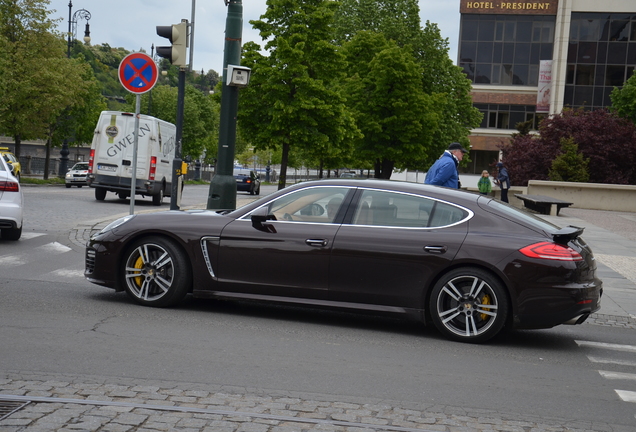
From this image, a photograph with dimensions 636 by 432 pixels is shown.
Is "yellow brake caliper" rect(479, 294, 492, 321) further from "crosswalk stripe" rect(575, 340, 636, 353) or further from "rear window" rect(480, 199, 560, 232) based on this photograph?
"crosswalk stripe" rect(575, 340, 636, 353)

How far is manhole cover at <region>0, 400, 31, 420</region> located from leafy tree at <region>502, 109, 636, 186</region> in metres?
34.1

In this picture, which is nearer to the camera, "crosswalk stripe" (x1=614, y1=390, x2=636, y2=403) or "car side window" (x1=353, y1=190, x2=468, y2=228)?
"crosswalk stripe" (x1=614, y1=390, x2=636, y2=403)

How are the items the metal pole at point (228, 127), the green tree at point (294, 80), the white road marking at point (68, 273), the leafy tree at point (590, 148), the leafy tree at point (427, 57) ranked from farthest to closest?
the leafy tree at point (427, 57) → the leafy tree at point (590, 148) → the green tree at point (294, 80) → the metal pole at point (228, 127) → the white road marking at point (68, 273)

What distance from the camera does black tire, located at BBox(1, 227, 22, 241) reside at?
41.7 feet

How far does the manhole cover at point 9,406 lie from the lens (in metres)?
4.31

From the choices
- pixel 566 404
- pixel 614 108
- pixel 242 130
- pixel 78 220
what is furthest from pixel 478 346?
pixel 614 108

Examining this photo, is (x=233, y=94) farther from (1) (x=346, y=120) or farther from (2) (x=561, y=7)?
(2) (x=561, y=7)

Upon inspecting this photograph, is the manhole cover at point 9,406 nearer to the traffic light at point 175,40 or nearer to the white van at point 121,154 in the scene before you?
the traffic light at point 175,40

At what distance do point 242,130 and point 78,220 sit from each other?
16.0 m

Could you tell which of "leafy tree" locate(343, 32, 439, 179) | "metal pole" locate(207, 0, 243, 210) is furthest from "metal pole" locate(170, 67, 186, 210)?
"leafy tree" locate(343, 32, 439, 179)

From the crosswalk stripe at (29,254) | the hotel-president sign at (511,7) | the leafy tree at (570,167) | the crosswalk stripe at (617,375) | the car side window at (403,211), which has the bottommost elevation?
the crosswalk stripe at (29,254)

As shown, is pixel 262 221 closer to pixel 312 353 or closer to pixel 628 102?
pixel 312 353

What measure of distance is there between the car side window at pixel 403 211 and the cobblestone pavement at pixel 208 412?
2.51m

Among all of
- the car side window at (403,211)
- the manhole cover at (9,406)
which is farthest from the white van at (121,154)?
the manhole cover at (9,406)
